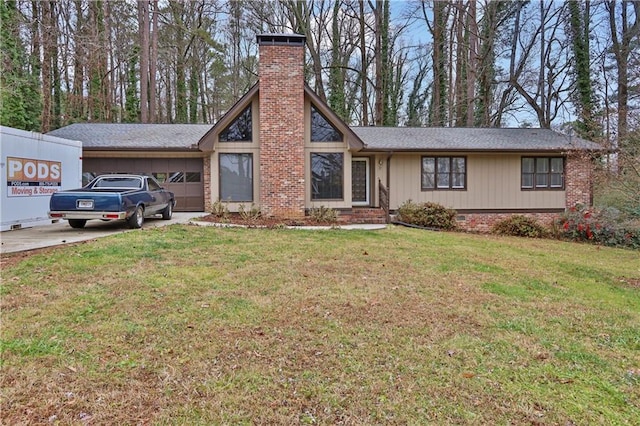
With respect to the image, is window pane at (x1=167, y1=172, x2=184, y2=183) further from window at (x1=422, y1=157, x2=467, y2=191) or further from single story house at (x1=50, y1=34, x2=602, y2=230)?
window at (x1=422, y1=157, x2=467, y2=191)

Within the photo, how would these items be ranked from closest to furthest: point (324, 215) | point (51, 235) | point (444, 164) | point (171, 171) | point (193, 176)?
point (51, 235)
point (324, 215)
point (171, 171)
point (193, 176)
point (444, 164)

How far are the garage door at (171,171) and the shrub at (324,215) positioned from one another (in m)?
4.99

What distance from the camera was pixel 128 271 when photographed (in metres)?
5.24

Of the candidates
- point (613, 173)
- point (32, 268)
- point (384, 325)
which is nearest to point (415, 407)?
point (384, 325)

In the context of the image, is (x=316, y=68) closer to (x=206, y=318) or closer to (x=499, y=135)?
(x=499, y=135)

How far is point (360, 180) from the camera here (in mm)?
15133

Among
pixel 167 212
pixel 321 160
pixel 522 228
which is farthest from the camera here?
pixel 321 160

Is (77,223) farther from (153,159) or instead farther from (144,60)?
(144,60)

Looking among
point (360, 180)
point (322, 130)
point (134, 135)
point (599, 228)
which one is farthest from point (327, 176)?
point (599, 228)

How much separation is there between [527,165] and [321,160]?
28.5ft

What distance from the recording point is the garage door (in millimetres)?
14094

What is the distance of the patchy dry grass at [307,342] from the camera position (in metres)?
2.40

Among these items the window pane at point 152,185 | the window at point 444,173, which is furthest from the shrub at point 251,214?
the window at point 444,173

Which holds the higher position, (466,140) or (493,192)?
(466,140)
